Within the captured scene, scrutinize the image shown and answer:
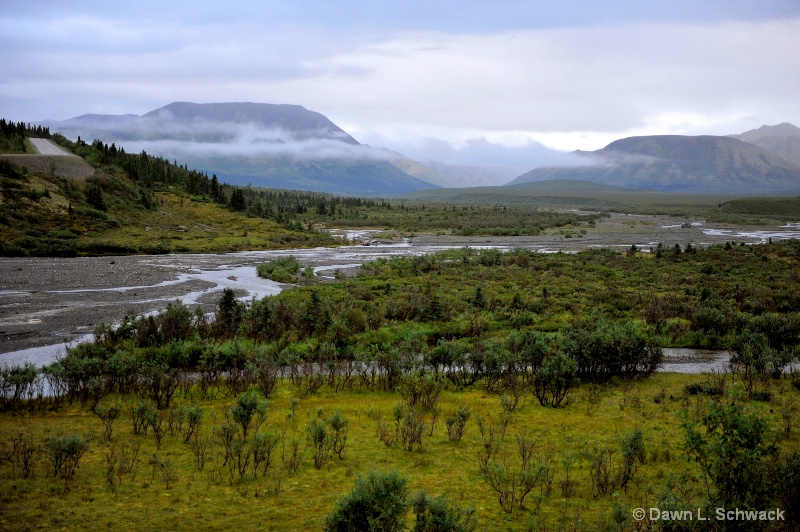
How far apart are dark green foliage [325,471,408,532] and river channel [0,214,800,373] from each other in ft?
55.1

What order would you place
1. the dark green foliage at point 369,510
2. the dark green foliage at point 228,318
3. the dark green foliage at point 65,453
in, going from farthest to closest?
the dark green foliage at point 228,318 → the dark green foliage at point 65,453 → the dark green foliage at point 369,510

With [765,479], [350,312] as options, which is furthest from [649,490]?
[350,312]

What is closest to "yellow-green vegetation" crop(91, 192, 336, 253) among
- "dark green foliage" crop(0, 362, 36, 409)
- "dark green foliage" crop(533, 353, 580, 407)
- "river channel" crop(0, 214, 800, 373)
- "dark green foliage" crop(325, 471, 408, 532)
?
"river channel" crop(0, 214, 800, 373)

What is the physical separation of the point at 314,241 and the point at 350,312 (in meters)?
51.6

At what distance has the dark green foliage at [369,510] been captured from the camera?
292 inches

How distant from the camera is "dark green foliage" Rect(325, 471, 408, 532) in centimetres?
741

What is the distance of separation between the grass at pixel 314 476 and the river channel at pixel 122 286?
7.88 m

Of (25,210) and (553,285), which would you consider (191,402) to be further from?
(25,210)

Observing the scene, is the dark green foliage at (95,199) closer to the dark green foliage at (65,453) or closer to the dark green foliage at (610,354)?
the dark green foliage at (610,354)

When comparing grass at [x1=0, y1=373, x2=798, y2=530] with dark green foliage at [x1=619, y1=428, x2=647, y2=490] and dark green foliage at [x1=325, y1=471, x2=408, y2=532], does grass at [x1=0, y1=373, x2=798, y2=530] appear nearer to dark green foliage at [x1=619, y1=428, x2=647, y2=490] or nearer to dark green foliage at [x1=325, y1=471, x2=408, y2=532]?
dark green foliage at [x1=619, y1=428, x2=647, y2=490]

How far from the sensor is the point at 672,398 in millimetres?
16656

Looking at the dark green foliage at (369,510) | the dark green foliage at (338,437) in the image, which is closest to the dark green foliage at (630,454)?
the dark green foliage at (369,510)

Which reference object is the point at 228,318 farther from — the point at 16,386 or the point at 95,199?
the point at 95,199

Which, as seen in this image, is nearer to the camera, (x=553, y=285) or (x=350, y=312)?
(x=350, y=312)
